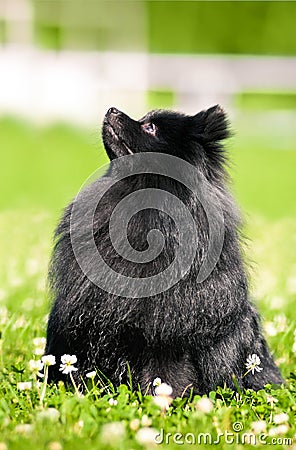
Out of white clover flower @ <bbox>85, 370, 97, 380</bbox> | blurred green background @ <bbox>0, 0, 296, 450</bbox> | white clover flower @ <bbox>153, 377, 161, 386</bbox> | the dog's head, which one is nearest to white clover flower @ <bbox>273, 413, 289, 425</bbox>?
blurred green background @ <bbox>0, 0, 296, 450</bbox>

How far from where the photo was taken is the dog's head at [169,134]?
12.9 ft

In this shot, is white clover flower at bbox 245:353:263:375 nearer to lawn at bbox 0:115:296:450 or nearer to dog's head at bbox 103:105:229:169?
lawn at bbox 0:115:296:450

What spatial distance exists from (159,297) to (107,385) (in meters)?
0.49

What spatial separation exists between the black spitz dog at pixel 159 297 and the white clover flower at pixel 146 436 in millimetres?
762

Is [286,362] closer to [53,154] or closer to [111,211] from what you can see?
[111,211]

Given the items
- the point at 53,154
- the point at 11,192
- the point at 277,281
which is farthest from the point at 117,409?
the point at 53,154

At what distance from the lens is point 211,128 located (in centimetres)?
396

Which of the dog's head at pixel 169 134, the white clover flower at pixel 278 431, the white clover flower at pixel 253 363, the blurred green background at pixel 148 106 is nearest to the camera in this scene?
the white clover flower at pixel 278 431

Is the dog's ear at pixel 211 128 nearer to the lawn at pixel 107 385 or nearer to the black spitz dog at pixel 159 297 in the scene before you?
the black spitz dog at pixel 159 297

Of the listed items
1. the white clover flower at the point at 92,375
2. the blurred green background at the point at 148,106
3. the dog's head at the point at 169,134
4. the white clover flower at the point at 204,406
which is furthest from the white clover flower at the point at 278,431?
the dog's head at the point at 169,134

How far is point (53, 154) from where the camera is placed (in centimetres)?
1669

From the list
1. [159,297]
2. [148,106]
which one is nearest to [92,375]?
[159,297]

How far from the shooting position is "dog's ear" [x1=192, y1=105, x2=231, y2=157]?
3948mm

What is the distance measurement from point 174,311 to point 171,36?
26274 millimetres
